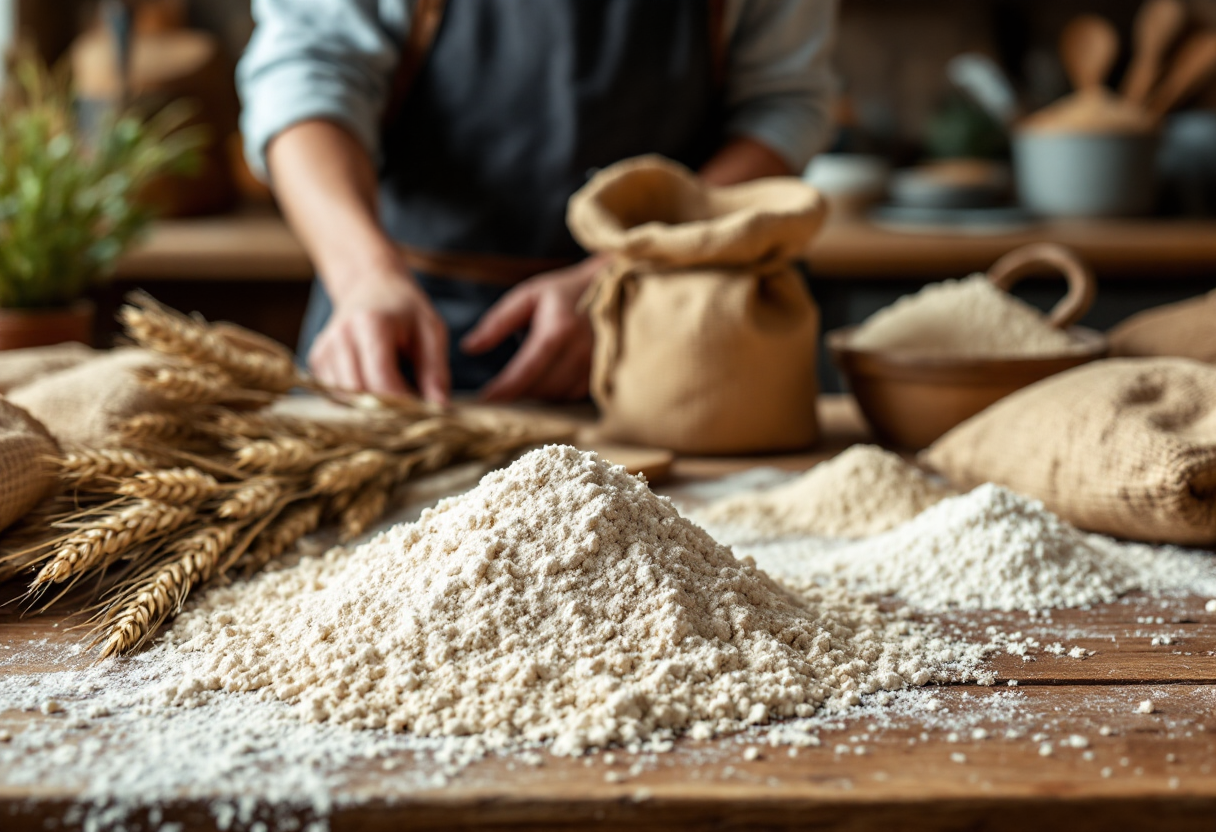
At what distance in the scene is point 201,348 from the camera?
34.6 inches

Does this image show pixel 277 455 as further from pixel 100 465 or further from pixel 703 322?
pixel 703 322

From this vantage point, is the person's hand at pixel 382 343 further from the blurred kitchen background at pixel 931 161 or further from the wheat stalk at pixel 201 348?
the blurred kitchen background at pixel 931 161

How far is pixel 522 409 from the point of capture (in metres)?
1.28

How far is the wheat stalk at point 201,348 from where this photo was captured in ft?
2.78

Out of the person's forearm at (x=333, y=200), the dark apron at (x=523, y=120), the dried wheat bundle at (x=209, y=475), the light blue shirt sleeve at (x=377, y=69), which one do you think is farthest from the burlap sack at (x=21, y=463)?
the dark apron at (x=523, y=120)

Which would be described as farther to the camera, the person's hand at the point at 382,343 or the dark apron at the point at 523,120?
the dark apron at the point at 523,120

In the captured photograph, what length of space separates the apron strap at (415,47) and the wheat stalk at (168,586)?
87 centimetres

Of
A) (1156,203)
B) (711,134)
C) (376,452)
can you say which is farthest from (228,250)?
(1156,203)

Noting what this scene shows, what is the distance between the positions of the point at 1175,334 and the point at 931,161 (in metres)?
1.97

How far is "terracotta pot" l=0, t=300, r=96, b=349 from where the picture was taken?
1.13 meters

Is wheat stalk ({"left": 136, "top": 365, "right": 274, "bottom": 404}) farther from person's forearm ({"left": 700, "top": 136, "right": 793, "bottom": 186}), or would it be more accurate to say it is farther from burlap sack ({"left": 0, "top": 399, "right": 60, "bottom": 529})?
person's forearm ({"left": 700, "top": 136, "right": 793, "bottom": 186})

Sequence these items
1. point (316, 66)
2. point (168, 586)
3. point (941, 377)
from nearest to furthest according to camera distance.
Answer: point (168, 586) < point (941, 377) < point (316, 66)

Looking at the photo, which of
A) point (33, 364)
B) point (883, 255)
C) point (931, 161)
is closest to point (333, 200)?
point (33, 364)

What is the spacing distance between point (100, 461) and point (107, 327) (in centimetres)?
177
